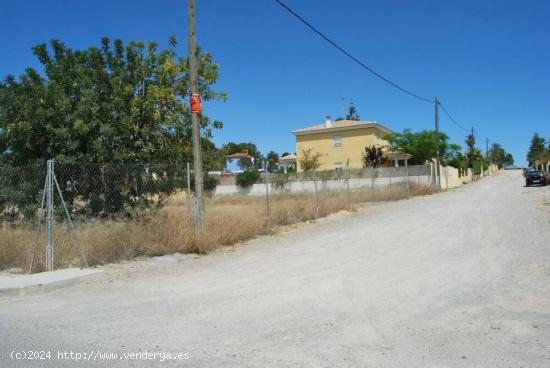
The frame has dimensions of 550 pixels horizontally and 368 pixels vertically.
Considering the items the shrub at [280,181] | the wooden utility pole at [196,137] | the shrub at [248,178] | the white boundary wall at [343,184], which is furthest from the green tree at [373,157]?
the wooden utility pole at [196,137]

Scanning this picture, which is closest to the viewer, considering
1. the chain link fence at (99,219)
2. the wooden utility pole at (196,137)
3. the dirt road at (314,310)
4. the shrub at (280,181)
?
the dirt road at (314,310)

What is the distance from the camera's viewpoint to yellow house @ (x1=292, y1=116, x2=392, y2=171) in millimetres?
46281

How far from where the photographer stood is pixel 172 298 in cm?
696

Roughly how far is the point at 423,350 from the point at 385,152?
145ft

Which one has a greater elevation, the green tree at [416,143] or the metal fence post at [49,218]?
the green tree at [416,143]

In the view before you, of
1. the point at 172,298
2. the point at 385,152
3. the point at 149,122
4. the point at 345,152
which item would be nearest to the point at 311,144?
A: the point at 345,152

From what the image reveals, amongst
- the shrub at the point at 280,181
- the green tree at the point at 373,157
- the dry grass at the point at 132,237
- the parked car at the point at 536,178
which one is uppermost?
the green tree at the point at 373,157

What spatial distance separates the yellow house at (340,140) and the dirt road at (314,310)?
35.9 meters

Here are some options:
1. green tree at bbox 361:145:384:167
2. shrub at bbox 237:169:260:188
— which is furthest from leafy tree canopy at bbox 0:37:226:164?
green tree at bbox 361:145:384:167

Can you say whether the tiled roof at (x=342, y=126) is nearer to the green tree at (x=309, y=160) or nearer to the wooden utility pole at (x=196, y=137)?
the green tree at (x=309, y=160)

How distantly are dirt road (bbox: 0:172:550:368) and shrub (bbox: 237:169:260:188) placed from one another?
33868 mm

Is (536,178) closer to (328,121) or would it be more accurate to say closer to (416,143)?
(416,143)

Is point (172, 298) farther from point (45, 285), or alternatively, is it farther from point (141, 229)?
point (141, 229)

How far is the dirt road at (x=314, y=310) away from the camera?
455 centimetres
